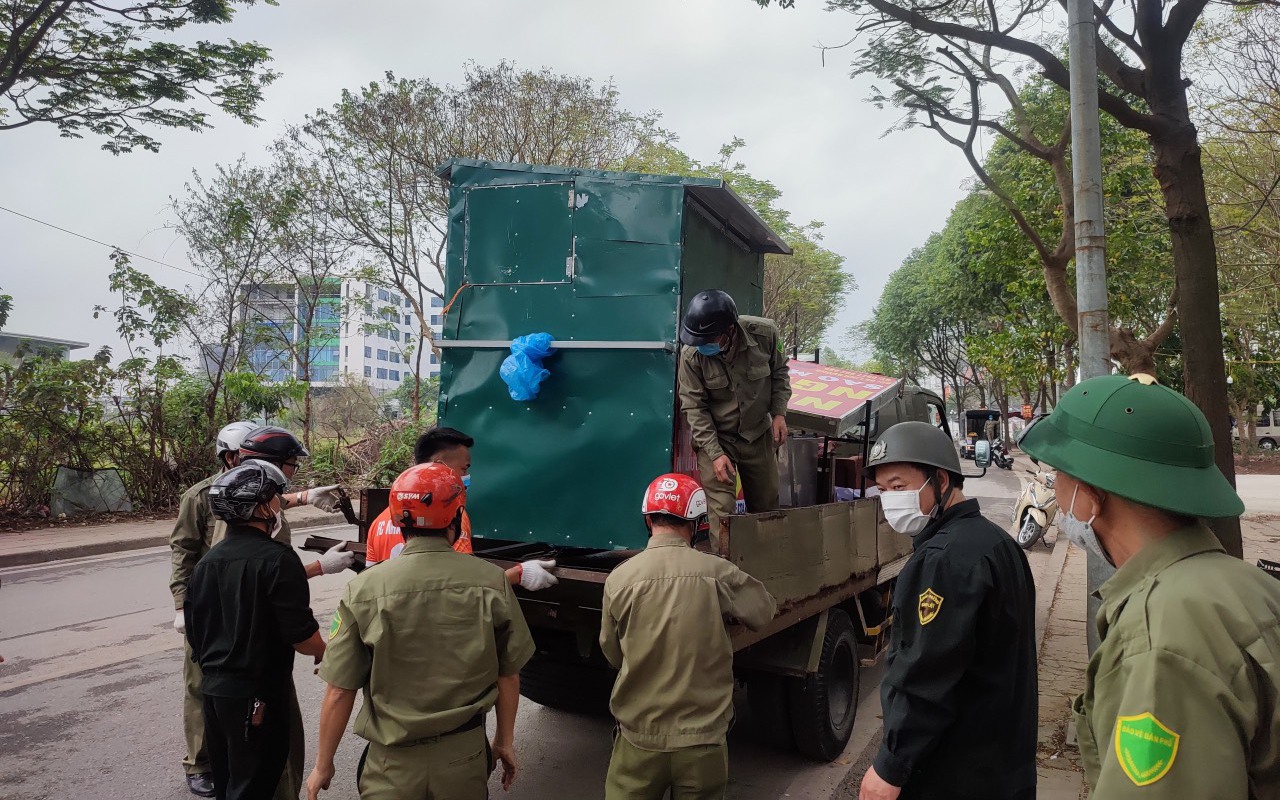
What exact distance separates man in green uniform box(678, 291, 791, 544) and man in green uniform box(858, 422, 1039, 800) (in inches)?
74.0

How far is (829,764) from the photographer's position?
444 cm

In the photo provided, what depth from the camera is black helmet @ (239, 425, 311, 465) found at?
12.4ft

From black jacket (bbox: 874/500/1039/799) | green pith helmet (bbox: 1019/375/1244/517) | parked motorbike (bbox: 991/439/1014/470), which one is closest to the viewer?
green pith helmet (bbox: 1019/375/1244/517)

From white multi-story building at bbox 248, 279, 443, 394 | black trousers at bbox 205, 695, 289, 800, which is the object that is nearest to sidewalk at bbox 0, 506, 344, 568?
white multi-story building at bbox 248, 279, 443, 394

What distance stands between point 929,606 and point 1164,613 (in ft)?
3.05

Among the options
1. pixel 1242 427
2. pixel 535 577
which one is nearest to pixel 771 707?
pixel 535 577

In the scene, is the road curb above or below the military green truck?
below

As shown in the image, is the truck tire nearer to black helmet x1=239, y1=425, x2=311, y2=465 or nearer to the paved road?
the paved road

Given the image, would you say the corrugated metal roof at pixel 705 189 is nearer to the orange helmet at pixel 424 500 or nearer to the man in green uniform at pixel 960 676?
the orange helmet at pixel 424 500

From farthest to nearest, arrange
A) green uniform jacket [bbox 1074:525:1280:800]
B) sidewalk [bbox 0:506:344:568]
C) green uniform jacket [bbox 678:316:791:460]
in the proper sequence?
sidewalk [bbox 0:506:344:568] < green uniform jacket [bbox 678:316:791:460] < green uniform jacket [bbox 1074:525:1280:800]

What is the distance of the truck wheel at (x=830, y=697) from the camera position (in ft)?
13.9

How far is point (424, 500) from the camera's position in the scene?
2.53 meters

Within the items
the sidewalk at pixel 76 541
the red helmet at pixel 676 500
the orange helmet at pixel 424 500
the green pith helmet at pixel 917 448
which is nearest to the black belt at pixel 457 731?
the orange helmet at pixel 424 500

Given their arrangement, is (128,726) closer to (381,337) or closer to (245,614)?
(245,614)
